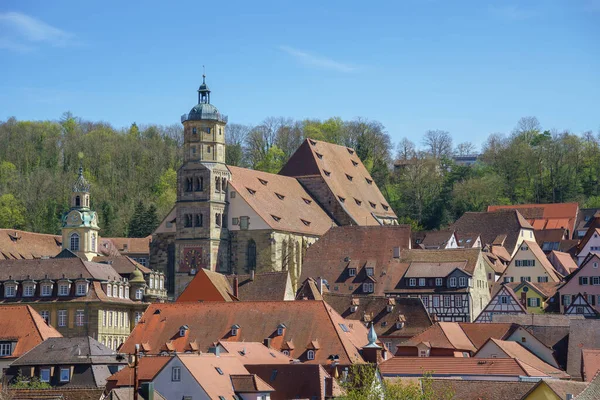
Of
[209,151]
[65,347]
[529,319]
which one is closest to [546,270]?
[529,319]

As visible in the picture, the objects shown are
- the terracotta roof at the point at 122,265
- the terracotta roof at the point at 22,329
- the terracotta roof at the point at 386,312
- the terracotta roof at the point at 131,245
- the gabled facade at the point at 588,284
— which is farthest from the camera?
the terracotta roof at the point at 131,245

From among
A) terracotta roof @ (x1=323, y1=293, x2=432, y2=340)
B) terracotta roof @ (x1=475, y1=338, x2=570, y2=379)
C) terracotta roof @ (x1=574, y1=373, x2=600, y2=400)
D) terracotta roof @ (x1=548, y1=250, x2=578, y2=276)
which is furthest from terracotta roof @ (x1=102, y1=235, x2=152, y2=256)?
terracotta roof @ (x1=574, y1=373, x2=600, y2=400)

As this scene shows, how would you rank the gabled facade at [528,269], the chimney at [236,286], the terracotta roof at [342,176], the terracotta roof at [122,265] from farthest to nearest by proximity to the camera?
the terracotta roof at [342,176] → the terracotta roof at [122,265] → the gabled facade at [528,269] → the chimney at [236,286]

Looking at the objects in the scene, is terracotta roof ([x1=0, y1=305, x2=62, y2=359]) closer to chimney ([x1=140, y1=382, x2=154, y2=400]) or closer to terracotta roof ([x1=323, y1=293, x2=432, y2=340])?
terracotta roof ([x1=323, y1=293, x2=432, y2=340])

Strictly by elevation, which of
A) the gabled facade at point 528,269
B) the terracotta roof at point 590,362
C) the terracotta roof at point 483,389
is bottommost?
the terracotta roof at point 483,389

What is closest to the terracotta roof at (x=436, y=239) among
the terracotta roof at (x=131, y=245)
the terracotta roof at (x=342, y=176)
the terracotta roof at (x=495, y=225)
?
the terracotta roof at (x=495, y=225)

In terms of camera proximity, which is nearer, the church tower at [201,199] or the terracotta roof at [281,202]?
the church tower at [201,199]

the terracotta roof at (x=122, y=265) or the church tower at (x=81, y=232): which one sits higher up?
the church tower at (x=81, y=232)

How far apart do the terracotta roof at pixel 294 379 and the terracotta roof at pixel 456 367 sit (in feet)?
23.6

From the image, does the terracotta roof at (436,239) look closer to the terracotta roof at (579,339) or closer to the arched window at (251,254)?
the arched window at (251,254)

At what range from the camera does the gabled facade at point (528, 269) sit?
104312mm

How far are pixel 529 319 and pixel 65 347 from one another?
31.0 metres

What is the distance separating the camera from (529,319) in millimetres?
88625

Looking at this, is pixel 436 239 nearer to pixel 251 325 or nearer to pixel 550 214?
pixel 550 214
